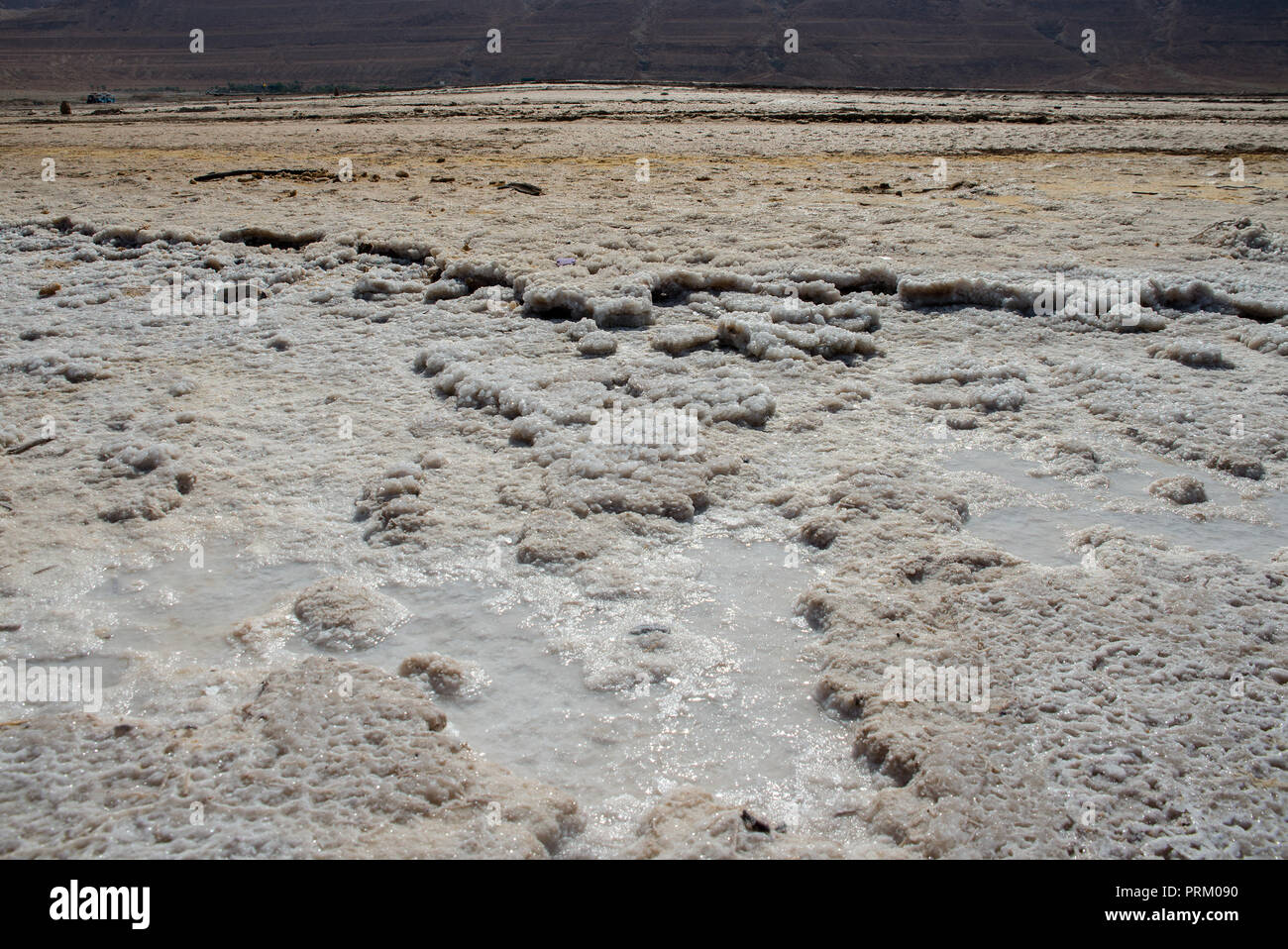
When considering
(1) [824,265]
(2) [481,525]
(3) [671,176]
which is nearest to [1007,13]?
(3) [671,176]

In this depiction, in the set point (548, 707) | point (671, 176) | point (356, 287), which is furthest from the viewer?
point (671, 176)

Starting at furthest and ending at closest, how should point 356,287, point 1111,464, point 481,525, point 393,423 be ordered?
1. point 356,287
2. point 393,423
3. point 1111,464
4. point 481,525

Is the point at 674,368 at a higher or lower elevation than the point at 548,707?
higher

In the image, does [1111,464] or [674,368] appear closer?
[1111,464]

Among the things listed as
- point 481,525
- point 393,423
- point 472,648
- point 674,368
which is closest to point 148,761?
point 472,648

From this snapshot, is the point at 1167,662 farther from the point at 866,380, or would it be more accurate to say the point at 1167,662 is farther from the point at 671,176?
the point at 671,176

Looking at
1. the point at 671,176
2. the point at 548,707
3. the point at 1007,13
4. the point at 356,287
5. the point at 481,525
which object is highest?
the point at 1007,13
